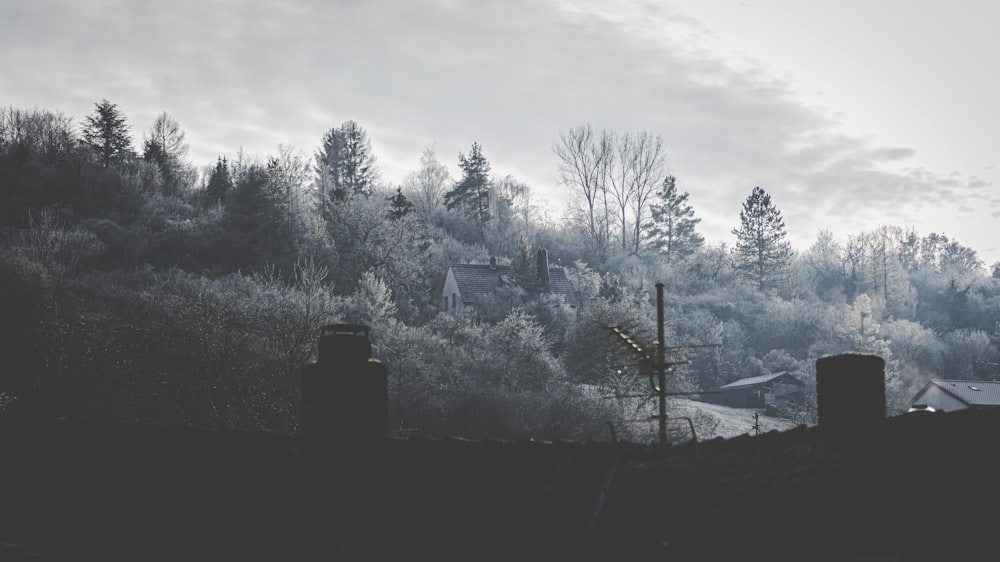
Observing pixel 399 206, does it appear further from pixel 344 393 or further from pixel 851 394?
pixel 851 394

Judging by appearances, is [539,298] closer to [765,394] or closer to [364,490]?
[765,394]

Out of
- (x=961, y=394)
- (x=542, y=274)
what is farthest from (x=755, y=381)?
(x=961, y=394)

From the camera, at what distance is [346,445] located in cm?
1134

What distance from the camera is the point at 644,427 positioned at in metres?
54.4

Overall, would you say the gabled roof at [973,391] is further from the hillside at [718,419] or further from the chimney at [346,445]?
the chimney at [346,445]

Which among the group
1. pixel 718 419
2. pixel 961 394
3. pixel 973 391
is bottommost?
pixel 718 419

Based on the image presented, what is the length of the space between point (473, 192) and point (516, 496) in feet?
320

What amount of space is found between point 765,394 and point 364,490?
7005cm

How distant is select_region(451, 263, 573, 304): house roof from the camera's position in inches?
2928

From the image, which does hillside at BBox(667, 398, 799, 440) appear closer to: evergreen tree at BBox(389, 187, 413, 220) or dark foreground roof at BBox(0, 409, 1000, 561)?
evergreen tree at BBox(389, 187, 413, 220)

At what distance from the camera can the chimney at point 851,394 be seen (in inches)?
426

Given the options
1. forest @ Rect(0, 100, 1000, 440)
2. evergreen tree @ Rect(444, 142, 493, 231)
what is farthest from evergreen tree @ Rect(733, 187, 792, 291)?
evergreen tree @ Rect(444, 142, 493, 231)

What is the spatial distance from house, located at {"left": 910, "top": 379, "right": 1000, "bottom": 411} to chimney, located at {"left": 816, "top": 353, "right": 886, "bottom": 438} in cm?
4879

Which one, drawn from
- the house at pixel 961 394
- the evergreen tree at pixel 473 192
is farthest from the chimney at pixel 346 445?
the evergreen tree at pixel 473 192
